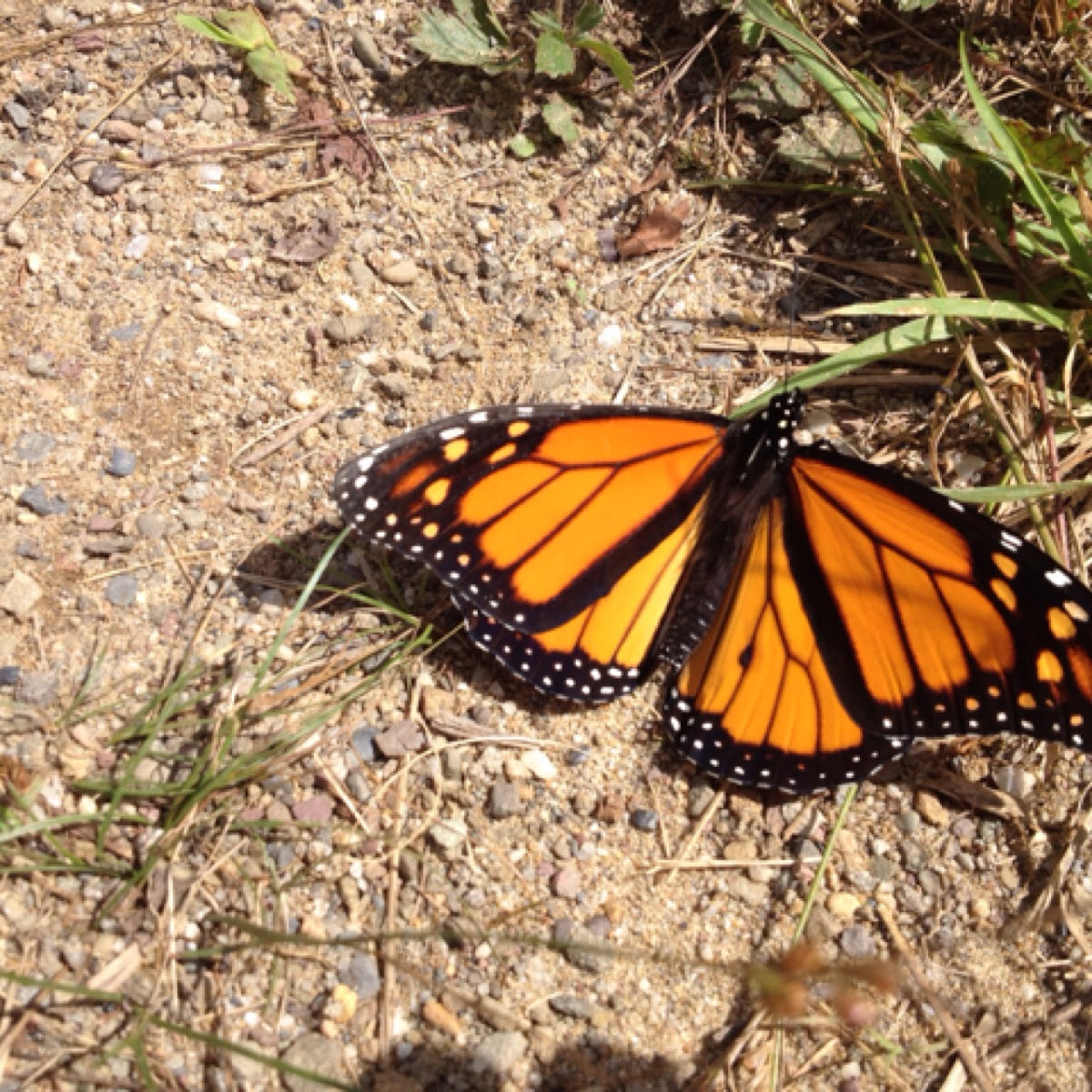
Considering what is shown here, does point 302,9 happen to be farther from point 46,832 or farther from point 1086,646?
point 1086,646

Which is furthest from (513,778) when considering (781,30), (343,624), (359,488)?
(781,30)

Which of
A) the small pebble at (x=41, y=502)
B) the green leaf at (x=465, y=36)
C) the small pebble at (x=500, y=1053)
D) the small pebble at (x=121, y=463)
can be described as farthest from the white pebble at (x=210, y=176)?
the small pebble at (x=500, y=1053)

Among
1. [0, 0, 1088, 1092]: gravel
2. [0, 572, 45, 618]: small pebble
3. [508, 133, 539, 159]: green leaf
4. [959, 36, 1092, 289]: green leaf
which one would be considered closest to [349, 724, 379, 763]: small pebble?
[0, 0, 1088, 1092]: gravel

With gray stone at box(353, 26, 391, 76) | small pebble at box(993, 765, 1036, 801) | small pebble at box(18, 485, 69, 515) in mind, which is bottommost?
small pebble at box(18, 485, 69, 515)

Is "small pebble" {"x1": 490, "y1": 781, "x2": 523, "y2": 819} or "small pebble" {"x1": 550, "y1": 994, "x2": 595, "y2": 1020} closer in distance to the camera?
"small pebble" {"x1": 550, "y1": 994, "x2": 595, "y2": 1020}

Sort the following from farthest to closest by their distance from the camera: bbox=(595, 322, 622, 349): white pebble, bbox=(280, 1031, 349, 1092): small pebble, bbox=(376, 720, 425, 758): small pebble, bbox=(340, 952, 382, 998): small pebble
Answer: bbox=(595, 322, 622, 349): white pebble
bbox=(376, 720, 425, 758): small pebble
bbox=(340, 952, 382, 998): small pebble
bbox=(280, 1031, 349, 1092): small pebble

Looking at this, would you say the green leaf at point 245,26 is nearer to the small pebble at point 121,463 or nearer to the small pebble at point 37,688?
the small pebble at point 121,463

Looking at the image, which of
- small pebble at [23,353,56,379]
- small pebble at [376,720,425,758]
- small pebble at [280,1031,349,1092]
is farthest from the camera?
small pebble at [23,353,56,379]

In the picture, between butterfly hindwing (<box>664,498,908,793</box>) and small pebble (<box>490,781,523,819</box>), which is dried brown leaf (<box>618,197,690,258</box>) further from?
small pebble (<box>490,781,523,819</box>)

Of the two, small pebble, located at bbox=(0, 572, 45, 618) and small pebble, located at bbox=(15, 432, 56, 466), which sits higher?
small pebble, located at bbox=(15, 432, 56, 466)
